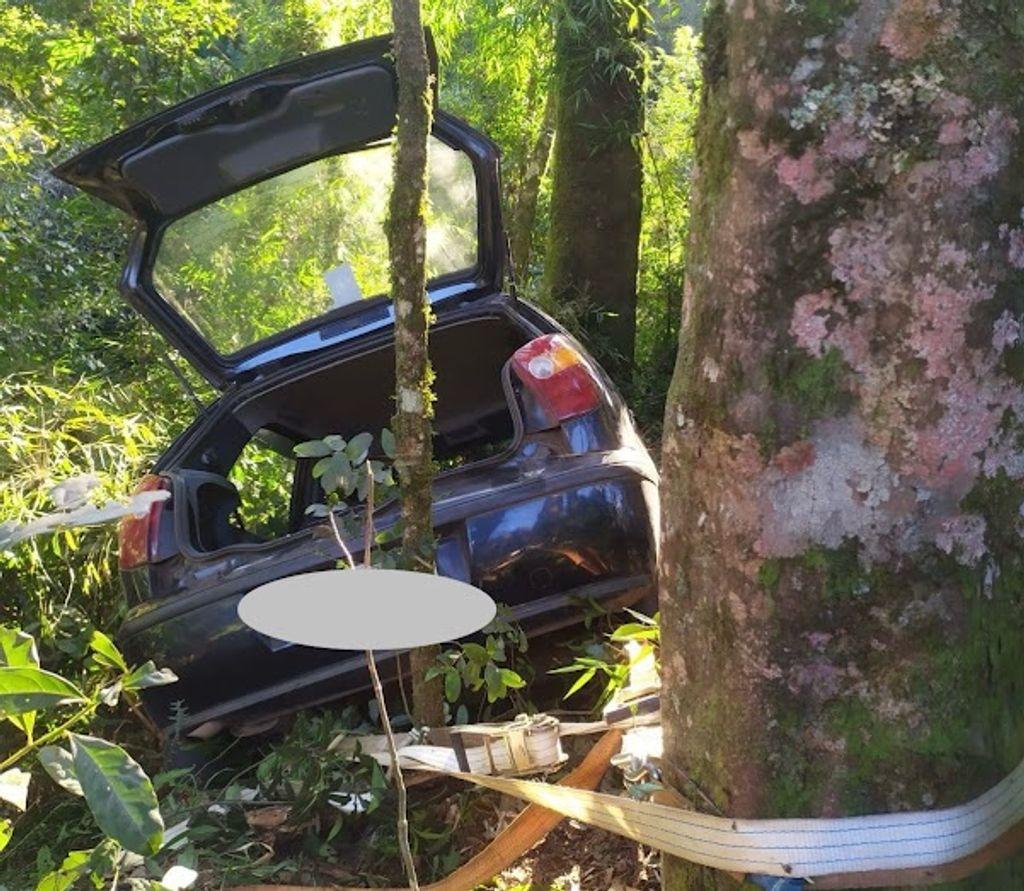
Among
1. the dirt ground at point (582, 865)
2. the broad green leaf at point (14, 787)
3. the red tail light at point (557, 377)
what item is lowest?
the dirt ground at point (582, 865)

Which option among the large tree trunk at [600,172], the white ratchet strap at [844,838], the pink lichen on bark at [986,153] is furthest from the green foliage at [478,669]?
the large tree trunk at [600,172]

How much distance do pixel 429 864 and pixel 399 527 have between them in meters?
0.77

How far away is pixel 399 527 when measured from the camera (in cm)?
240

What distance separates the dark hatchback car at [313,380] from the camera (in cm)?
277

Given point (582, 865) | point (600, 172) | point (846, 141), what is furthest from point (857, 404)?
point (600, 172)

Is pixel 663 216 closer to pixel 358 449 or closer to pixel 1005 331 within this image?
pixel 358 449

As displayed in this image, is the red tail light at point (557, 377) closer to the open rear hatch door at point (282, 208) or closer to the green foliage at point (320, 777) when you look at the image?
the open rear hatch door at point (282, 208)

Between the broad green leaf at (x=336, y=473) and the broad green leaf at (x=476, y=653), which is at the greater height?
the broad green leaf at (x=336, y=473)

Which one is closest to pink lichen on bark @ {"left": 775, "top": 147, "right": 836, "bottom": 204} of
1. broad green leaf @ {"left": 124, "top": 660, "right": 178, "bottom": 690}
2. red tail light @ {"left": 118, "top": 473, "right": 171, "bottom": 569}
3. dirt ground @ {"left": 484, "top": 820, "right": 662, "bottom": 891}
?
broad green leaf @ {"left": 124, "top": 660, "right": 178, "bottom": 690}

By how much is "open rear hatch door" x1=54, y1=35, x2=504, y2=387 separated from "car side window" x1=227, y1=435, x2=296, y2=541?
1.90 feet

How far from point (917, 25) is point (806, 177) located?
201mm

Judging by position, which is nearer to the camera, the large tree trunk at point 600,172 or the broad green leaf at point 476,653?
the broad green leaf at point 476,653

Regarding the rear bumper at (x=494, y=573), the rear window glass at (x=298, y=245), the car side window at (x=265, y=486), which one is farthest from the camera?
the car side window at (x=265, y=486)

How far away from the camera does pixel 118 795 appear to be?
3.93 feet
